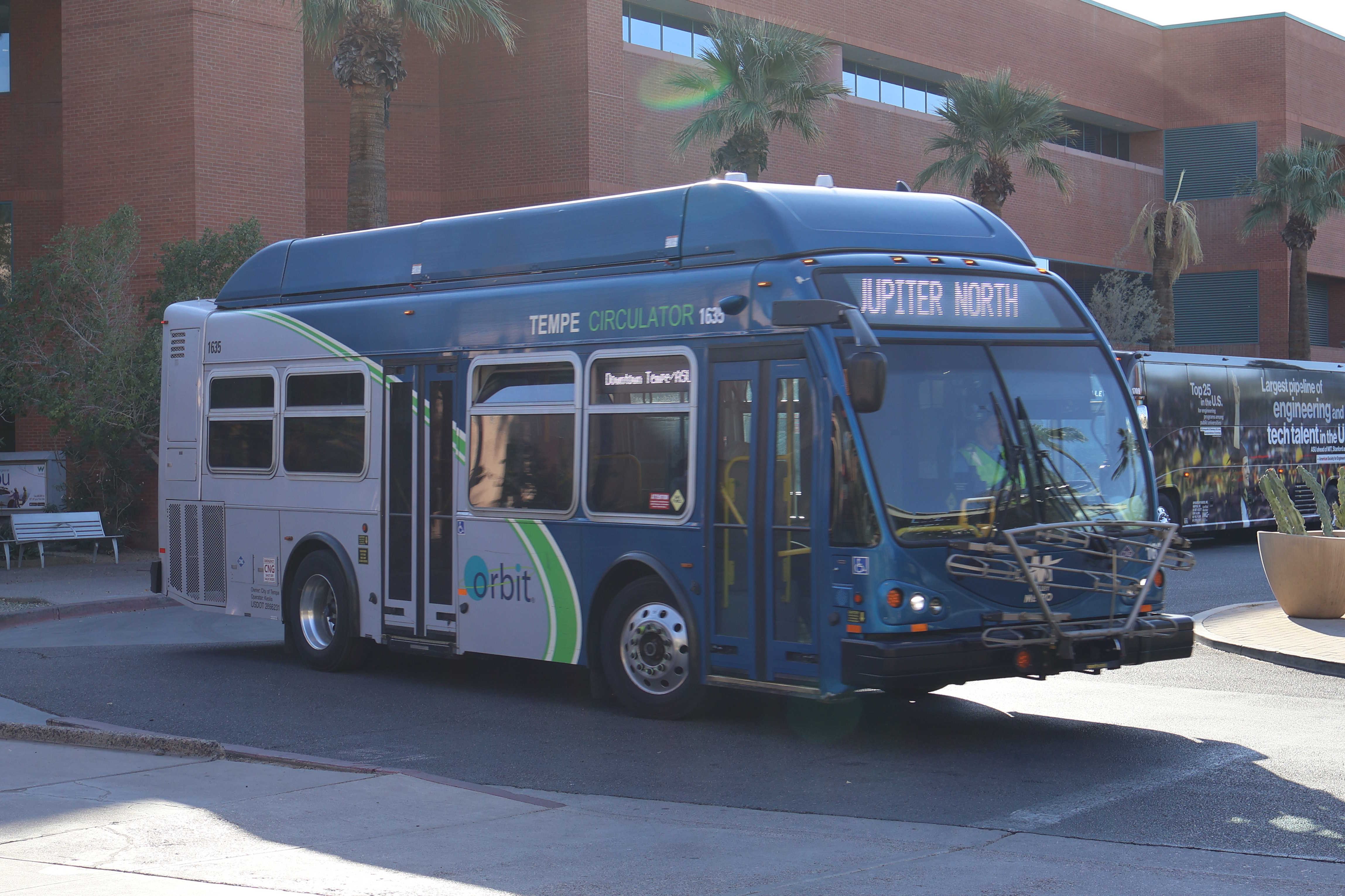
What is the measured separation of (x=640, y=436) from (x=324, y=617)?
4442mm

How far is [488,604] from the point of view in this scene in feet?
35.7

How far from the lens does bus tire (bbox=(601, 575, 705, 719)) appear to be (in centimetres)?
944

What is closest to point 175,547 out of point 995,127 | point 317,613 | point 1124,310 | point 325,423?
point 317,613

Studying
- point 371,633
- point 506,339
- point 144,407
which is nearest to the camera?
point 506,339

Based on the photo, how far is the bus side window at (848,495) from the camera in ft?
27.2

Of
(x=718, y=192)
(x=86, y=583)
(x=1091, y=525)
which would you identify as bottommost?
(x=86, y=583)

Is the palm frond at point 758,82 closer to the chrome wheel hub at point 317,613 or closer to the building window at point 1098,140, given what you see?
the chrome wheel hub at point 317,613

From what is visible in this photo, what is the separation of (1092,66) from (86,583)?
3923cm

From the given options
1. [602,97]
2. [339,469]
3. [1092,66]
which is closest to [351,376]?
[339,469]

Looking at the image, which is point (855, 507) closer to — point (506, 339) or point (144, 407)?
point (506, 339)

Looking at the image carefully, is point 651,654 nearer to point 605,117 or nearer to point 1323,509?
point 1323,509

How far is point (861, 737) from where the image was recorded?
9250mm

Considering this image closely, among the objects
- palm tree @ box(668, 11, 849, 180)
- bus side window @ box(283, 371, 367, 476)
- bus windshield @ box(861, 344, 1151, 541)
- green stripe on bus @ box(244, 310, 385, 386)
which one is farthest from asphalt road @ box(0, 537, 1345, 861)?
palm tree @ box(668, 11, 849, 180)

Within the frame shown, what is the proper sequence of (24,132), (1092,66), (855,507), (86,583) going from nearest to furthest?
(855,507) → (86,583) → (24,132) → (1092,66)
